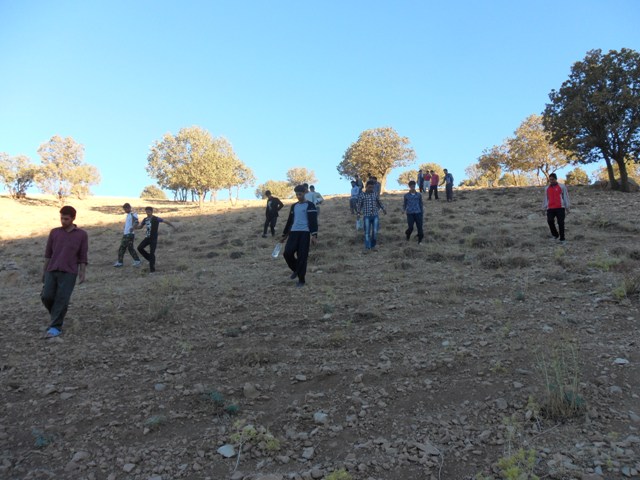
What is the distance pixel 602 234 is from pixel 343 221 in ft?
31.9

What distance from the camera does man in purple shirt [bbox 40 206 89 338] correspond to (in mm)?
5977

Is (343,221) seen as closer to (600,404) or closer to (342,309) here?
(342,309)

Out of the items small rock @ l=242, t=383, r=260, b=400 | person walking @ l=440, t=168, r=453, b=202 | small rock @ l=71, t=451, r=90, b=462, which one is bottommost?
small rock @ l=71, t=451, r=90, b=462

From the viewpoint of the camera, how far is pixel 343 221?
18750 millimetres

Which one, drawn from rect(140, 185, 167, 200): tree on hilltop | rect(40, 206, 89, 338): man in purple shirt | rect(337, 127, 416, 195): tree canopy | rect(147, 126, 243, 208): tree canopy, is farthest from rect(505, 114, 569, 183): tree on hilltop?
rect(140, 185, 167, 200): tree on hilltop

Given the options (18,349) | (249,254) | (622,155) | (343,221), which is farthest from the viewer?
(622,155)

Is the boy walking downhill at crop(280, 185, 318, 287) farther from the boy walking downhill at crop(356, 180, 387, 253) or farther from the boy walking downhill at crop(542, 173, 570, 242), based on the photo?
the boy walking downhill at crop(542, 173, 570, 242)

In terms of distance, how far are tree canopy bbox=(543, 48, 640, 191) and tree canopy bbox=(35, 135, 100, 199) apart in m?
40.7

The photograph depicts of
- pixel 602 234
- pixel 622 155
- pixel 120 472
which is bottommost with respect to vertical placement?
pixel 120 472

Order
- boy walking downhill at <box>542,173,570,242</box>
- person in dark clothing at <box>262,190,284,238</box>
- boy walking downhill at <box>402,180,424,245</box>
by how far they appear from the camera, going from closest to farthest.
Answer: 1. boy walking downhill at <box>542,173,570,242</box>
2. boy walking downhill at <box>402,180,424,245</box>
3. person in dark clothing at <box>262,190,284,238</box>

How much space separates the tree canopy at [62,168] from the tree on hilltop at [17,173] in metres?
4.20

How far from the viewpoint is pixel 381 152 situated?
144ft

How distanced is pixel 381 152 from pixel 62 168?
31249mm

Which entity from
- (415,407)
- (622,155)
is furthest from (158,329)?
(622,155)
